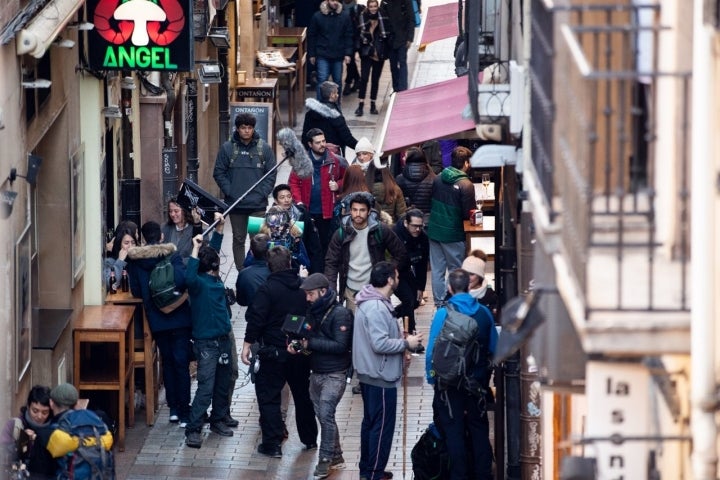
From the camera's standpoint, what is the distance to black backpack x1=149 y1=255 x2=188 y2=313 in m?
14.2

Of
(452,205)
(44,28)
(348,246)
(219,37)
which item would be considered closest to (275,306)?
(348,246)

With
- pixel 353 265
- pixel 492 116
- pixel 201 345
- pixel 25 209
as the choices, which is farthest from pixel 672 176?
pixel 353 265

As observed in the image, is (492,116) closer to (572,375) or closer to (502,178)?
(502,178)

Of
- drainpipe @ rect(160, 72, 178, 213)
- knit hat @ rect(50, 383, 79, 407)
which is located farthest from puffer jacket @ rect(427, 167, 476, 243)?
knit hat @ rect(50, 383, 79, 407)

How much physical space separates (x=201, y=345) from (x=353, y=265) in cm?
196

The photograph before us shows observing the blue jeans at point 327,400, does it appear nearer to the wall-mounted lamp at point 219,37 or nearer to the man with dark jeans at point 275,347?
the man with dark jeans at point 275,347

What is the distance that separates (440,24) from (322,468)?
11167 millimetres

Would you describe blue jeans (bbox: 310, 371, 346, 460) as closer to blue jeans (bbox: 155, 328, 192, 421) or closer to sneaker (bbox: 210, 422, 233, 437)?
sneaker (bbox: 210, 422, 233, 437)

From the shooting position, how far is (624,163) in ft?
20.4

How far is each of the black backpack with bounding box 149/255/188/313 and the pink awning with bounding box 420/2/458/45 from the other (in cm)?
845

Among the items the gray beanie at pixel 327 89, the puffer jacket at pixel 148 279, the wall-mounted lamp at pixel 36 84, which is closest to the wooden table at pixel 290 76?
the gray beanie at pixel 327 89

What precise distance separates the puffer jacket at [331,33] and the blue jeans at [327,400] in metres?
13.0

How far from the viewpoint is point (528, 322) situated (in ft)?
23.6

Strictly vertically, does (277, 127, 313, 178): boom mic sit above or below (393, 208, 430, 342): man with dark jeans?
above
